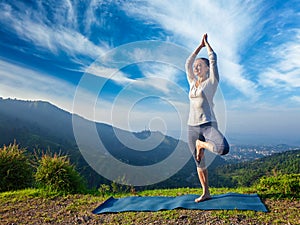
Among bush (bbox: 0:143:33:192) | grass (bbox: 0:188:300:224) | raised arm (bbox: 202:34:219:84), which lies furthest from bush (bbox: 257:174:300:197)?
bush (bbox: 0:143:33:192)

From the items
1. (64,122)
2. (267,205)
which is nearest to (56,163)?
(267,205)

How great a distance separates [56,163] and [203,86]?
4152 millimetres

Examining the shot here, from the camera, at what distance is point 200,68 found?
4199 millimetres

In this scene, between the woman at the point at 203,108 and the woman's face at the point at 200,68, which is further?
the woman's face at the point at 200,68

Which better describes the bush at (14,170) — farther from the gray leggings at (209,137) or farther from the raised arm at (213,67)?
the raised arm at (213,67)

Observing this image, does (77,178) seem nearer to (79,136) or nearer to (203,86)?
(79,136)

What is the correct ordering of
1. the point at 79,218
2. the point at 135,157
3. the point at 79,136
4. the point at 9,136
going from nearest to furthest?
the point at 79,218, the point at 79,136, the point at 135,157, the point at 9,136

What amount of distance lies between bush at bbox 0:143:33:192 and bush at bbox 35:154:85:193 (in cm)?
73

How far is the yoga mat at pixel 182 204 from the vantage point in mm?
3988

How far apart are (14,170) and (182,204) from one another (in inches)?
186

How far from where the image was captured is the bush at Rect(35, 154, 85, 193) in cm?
582

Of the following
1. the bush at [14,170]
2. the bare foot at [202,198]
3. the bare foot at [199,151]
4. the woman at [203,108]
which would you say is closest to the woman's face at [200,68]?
the woman at [203,108]

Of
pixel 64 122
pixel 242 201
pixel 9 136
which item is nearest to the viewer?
pixel 242 201

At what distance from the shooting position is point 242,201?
425 centimetres
